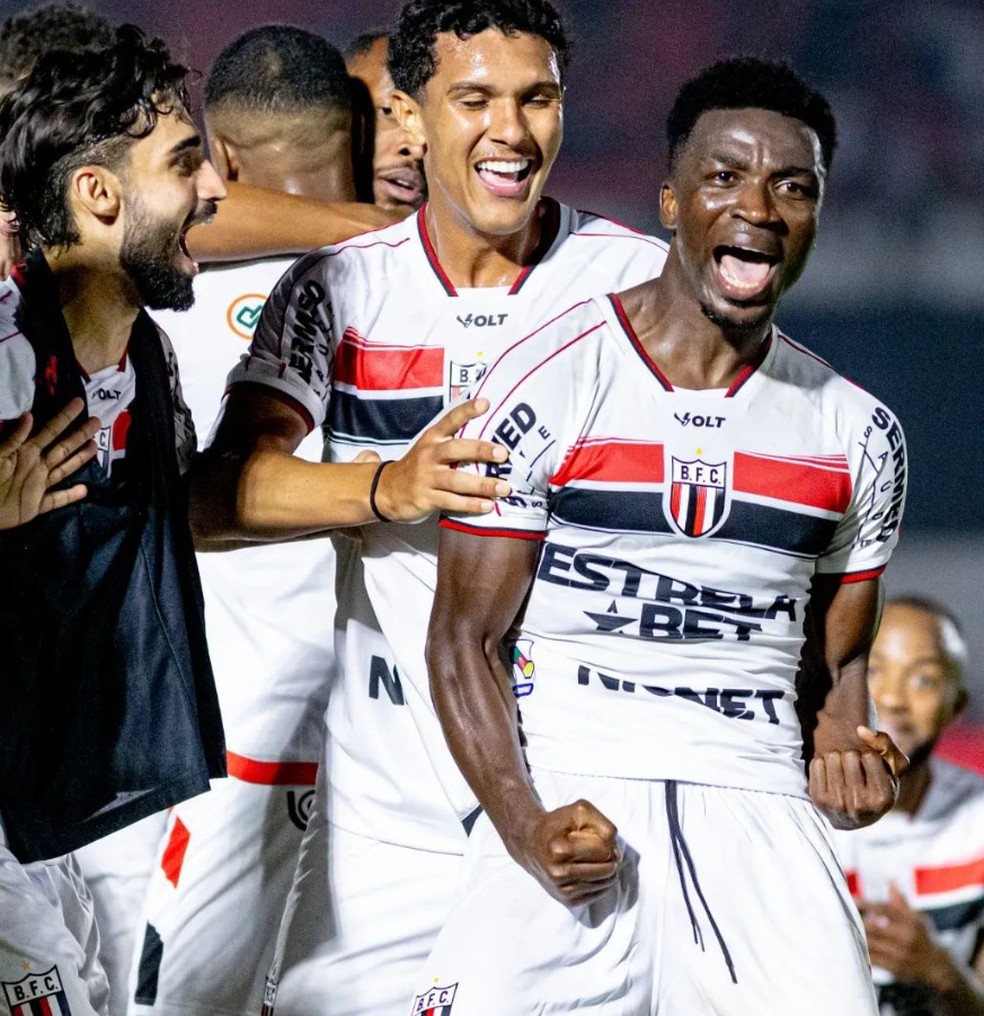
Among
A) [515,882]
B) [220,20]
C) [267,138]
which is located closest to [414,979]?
[515,882]

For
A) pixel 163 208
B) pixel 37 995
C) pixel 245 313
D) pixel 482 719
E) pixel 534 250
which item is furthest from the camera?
pixel 245 313

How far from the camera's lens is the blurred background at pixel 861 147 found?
7.11 metres

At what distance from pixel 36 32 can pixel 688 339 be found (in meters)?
1.60

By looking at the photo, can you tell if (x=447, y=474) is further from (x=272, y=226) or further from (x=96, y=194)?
(x=272, y=226)

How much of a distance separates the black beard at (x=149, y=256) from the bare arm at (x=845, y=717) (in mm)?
1113

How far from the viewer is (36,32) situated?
358 cm

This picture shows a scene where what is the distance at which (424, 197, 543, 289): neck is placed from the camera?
10.5ft

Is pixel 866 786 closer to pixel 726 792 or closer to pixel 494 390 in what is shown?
pixel 726 792

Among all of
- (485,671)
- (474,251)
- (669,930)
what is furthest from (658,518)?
(474,251)

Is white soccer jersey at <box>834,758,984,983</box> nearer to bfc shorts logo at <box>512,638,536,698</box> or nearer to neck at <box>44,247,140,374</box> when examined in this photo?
bfc shorts logo at <box>512,638,536,698</box>

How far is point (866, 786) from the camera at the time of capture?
104 inches

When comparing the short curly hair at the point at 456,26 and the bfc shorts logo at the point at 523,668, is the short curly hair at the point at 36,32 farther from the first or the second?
the bfc shorts logo at the point at 523,668

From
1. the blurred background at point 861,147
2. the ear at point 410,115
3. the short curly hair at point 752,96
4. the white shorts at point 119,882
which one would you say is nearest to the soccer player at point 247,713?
the white shorts at point 119,882

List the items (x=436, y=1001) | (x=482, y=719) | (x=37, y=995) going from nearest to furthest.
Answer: (x=436, y=1001) < (x=482, y=719) < (x=37, y=995)
